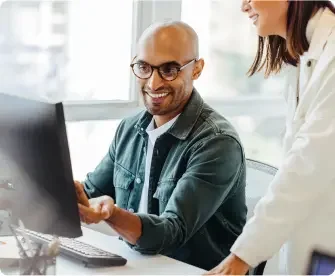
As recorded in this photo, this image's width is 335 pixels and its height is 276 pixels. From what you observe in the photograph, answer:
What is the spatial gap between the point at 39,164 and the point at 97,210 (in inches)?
14.9

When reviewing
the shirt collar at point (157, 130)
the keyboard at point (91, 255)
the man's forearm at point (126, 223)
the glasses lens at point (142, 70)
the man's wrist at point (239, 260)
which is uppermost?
the glasses lens at point (142, 70)

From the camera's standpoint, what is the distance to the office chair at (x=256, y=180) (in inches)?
86.8

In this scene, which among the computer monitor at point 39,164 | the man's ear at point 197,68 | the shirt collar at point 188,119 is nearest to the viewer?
the computer monitor at point 39,164

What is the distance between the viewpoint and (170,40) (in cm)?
201

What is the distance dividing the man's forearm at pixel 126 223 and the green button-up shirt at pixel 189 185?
0.05 feet

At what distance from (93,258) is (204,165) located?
0.44m

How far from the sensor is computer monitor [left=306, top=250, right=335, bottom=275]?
4.76ft

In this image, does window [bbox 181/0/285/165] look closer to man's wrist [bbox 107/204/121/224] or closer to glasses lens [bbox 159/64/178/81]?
glasses lens [bbox 159/64/178/81]

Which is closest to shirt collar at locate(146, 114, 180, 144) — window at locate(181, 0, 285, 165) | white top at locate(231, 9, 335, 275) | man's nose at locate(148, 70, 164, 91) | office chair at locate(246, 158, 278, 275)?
man's nose at locate(148, 70, 164, 91)

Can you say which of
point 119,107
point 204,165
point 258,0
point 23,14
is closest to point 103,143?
point 119,107

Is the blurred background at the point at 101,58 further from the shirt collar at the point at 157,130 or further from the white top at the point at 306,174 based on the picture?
the white top at the point at 306,174

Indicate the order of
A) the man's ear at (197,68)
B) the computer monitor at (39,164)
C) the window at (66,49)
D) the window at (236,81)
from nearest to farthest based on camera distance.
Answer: the computer monitor at (39,164) < the man's ear at (197,68) < the window at (66,49) < the window at (236,81)

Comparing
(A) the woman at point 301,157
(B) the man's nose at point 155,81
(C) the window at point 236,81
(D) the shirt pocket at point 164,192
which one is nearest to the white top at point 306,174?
(A) the woman at point 301,157

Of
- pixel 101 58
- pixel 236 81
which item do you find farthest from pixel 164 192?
pixel 236 81
